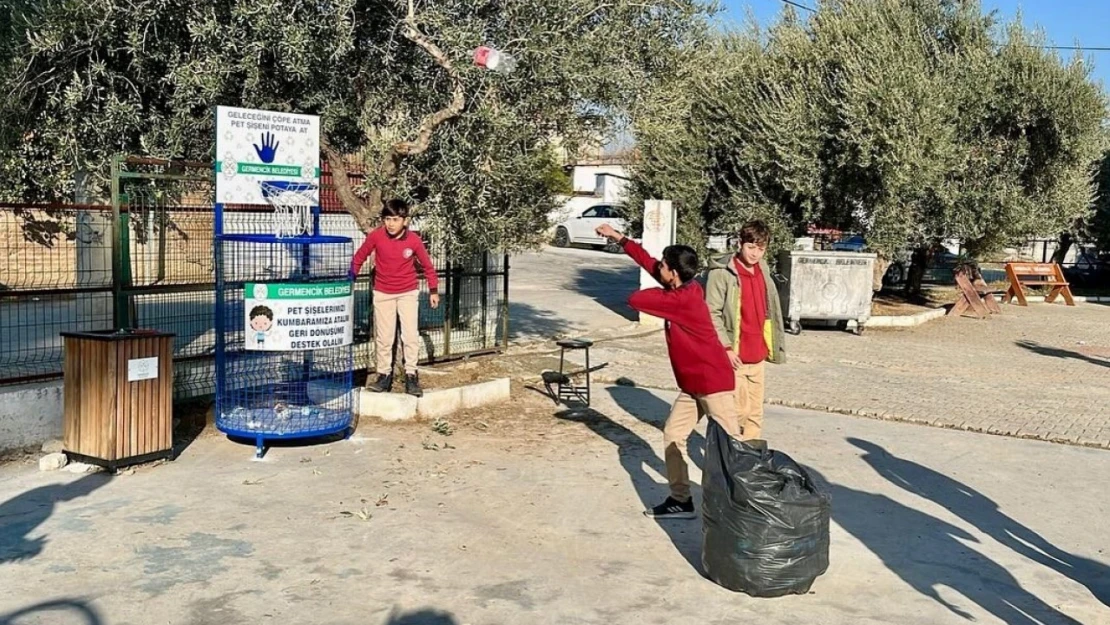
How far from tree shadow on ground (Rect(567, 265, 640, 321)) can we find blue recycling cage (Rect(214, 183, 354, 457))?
30.1ft

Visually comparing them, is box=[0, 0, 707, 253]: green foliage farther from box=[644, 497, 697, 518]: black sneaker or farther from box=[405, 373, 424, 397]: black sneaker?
box=[644, 497, 697, 518]: black sneaker

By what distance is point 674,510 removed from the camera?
6.03 meters

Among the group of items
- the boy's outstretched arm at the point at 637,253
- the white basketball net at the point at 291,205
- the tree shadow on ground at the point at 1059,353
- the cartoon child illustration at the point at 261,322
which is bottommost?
the tree shadow on ground at the point at 1059,353

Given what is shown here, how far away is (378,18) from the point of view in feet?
27.3

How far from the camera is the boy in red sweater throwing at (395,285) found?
26.6 ft

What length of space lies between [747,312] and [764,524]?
2265 millimetres

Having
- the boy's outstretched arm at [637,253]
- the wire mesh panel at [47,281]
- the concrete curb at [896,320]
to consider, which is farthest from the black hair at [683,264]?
the concrete curb at [896,320]

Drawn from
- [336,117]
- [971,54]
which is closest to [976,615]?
[336,117]

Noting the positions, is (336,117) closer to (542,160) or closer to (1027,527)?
(542,160)

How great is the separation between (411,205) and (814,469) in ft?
12.9

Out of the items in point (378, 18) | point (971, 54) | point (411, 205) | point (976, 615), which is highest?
point (971, 54)

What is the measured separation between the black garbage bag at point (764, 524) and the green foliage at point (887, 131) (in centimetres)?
1173

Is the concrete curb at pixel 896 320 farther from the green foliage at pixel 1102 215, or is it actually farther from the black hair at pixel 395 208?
the green foliage at pixel 1102 215

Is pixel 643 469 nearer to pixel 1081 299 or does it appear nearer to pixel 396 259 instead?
pixel 396 259
